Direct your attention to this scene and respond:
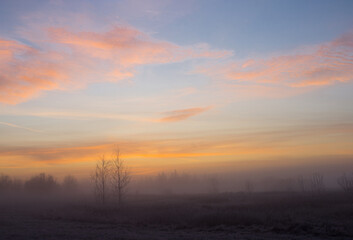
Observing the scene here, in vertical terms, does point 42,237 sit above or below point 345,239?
above

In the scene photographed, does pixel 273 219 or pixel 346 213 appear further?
pixel 346 213

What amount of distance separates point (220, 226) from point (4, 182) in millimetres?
151807

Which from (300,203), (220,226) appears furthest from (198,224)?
(300,203)

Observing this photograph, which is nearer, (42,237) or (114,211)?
(42,237)

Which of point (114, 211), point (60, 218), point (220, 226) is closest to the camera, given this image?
point (220, 226)

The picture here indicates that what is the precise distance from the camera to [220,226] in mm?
24891

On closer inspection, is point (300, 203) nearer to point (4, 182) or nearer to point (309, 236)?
point (309, 236)

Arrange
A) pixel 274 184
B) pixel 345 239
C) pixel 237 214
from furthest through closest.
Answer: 1. pixel 274 184
2. pixel 237 214
3. pixel 345 239

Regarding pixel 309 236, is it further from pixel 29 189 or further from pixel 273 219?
pixel 29 189

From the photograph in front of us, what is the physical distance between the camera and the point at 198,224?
26.3 m

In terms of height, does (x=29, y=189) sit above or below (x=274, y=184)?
above

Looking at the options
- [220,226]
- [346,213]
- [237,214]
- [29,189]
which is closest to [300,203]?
[346,213]

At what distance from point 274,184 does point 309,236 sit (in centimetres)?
18394

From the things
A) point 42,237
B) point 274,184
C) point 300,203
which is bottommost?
point 274,184
